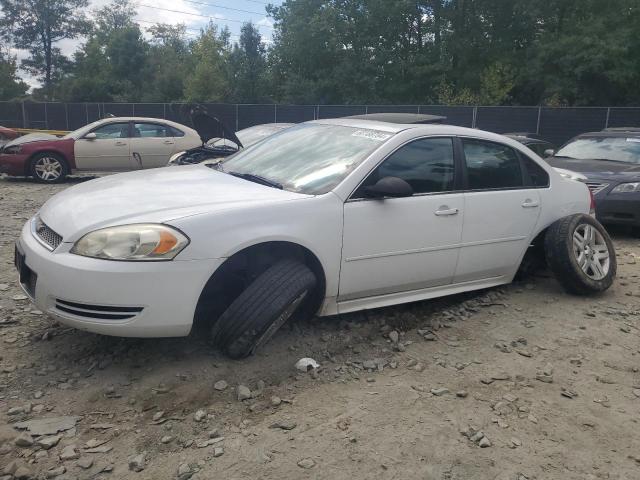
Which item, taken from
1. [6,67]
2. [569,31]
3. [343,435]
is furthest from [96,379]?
[6,67]

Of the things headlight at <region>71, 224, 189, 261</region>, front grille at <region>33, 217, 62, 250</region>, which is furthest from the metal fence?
headlight at <region>71, 224, 189, 261</region>

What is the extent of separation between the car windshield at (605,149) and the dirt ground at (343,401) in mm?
5227

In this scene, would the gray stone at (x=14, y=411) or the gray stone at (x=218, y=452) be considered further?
the gray stone at (x=14, y=411)

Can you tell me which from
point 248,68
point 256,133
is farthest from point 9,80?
point 256,133

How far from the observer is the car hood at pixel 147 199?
10.6 feet

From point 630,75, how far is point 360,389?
3003 cm

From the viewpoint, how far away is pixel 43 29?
55406 millimetres

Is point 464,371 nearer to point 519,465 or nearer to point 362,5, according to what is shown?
point 519,465

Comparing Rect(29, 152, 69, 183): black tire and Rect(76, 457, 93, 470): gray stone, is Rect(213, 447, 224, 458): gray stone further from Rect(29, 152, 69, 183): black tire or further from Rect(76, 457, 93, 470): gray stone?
Rect(29, 152, 69, 183): black tire

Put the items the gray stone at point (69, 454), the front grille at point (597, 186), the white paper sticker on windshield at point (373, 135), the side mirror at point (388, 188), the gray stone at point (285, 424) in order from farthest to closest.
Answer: the front grille at point (597, 186) → the white paper sticker on windshield at point (373, 135) → the side mirror at point (388, 188) → the gray stone at point (285, 424) → the gray stone at point (69, 454)

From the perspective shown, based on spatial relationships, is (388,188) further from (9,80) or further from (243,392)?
(9,80)

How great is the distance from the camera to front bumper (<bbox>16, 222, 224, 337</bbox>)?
3.04 meters

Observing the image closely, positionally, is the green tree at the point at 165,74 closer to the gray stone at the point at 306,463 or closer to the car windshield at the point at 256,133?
the car windshield at the point at 256,133

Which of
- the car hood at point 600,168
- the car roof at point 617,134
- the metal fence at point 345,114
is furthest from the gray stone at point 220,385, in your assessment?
the metal fence at point 345,114
